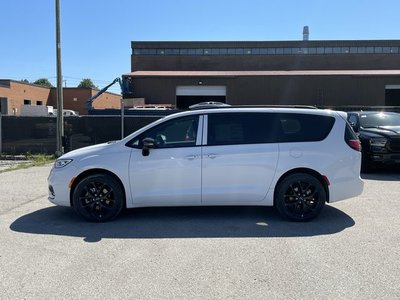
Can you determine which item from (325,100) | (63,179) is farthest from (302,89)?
(63,179)

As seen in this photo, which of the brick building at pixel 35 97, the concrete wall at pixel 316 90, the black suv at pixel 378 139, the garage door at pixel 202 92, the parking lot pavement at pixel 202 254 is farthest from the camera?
the brick building at pixel 35 97

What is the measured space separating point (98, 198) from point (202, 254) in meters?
2.35

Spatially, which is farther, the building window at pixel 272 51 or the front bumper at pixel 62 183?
the building window at pixel 272 51

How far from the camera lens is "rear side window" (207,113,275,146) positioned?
6949mm

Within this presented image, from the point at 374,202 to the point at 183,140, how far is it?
12.9 feet

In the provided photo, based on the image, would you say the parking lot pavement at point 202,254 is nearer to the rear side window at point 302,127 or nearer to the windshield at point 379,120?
the rear side window at point 302,127

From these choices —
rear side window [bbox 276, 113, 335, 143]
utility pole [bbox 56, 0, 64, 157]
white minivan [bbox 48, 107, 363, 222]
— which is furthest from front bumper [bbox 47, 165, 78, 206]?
utility pole [bbox 56, 0, 64, 157]

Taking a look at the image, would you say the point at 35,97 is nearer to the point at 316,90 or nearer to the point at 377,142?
the point at 316,90

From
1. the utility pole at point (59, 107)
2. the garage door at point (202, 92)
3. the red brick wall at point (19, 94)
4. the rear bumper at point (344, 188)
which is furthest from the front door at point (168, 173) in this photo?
the red brick wall at point (19, 94)

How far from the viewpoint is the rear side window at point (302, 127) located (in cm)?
699

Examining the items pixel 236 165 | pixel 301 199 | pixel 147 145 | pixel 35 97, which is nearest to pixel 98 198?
pixel 147 145

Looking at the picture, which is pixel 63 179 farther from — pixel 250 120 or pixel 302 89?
pixel 302 89

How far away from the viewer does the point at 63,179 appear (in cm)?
693

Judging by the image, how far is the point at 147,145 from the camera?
22.3ft
